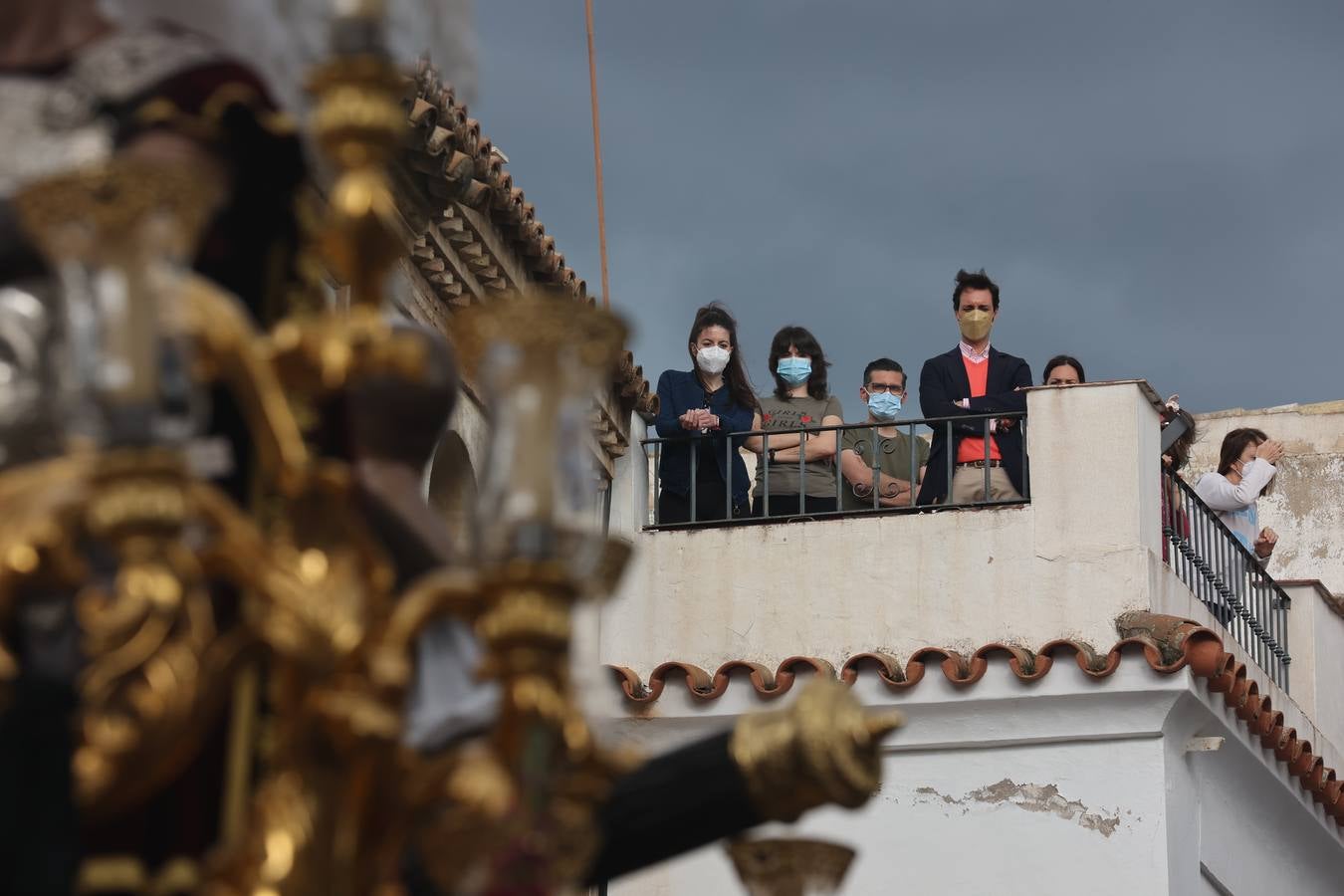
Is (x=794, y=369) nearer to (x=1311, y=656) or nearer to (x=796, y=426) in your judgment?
(x=796, y=426)

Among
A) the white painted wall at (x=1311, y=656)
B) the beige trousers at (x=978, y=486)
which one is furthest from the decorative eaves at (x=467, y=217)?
the white painted wall at (x=1311, y=656)

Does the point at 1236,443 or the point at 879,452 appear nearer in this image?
the point at 879,452

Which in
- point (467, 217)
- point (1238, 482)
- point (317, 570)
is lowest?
point (1238, 482)

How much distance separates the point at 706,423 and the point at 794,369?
22.5 inches

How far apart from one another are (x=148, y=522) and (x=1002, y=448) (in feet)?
40.3

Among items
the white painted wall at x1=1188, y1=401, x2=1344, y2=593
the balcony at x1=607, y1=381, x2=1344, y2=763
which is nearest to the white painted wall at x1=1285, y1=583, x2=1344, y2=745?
the balcony at x1=607, y1=381, x2=1344, y2=763

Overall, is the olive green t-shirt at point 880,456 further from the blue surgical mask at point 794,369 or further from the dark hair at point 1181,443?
the dark hair at point 1181,443

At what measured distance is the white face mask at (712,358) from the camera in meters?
14.1

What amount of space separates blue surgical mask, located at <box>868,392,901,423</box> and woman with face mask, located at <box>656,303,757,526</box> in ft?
2.70

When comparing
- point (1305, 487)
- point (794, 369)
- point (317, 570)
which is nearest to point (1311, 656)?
point (794, 369)

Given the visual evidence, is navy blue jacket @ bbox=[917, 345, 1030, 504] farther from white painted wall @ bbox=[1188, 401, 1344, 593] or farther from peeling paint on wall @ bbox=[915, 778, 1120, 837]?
white painted wall @ bbox=[1188, 401, 1344, 593]

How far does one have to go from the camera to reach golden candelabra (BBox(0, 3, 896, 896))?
10.0 ft

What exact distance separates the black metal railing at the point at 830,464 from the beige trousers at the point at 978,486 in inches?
1.9

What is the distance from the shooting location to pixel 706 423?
48.2 ft
